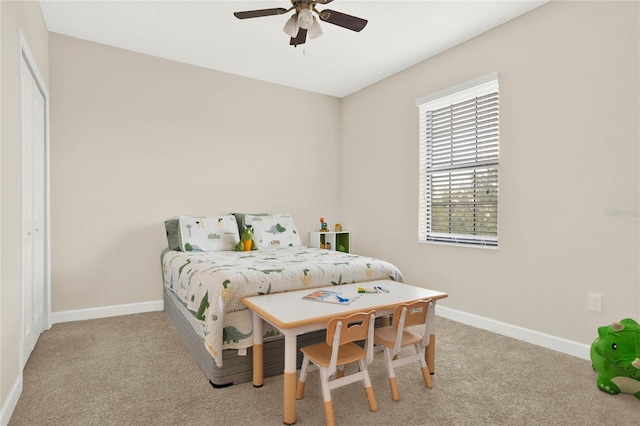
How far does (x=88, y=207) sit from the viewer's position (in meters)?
3.40

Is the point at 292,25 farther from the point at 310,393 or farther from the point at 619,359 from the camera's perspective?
the point at 619,359

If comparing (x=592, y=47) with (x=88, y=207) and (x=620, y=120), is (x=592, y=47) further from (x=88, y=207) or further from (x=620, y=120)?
(x=88, y=207)

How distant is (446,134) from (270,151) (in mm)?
2053

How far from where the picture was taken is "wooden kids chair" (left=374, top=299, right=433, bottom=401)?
191 centimetres

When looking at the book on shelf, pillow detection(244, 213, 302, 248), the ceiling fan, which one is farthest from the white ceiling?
the book on shelf

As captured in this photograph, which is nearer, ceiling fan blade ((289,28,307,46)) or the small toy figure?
ceiling fan blade ((289,28,307,46))

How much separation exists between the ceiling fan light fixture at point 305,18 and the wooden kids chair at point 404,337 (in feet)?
5.91

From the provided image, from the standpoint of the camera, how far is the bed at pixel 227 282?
80.9 inches

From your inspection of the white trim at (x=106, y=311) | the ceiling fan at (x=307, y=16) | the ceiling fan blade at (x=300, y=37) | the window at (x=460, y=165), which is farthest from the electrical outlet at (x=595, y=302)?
the white trim at (x=106, y=311)

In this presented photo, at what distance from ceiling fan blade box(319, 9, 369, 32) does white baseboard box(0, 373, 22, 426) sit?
8.86ft

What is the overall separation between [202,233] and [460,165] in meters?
2.57

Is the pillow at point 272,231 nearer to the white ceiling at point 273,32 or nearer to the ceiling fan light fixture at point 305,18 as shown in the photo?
the white ceiling at point 273,32

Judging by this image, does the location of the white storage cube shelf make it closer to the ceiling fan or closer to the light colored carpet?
the light colored carpet

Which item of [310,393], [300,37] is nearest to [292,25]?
[300,37]
